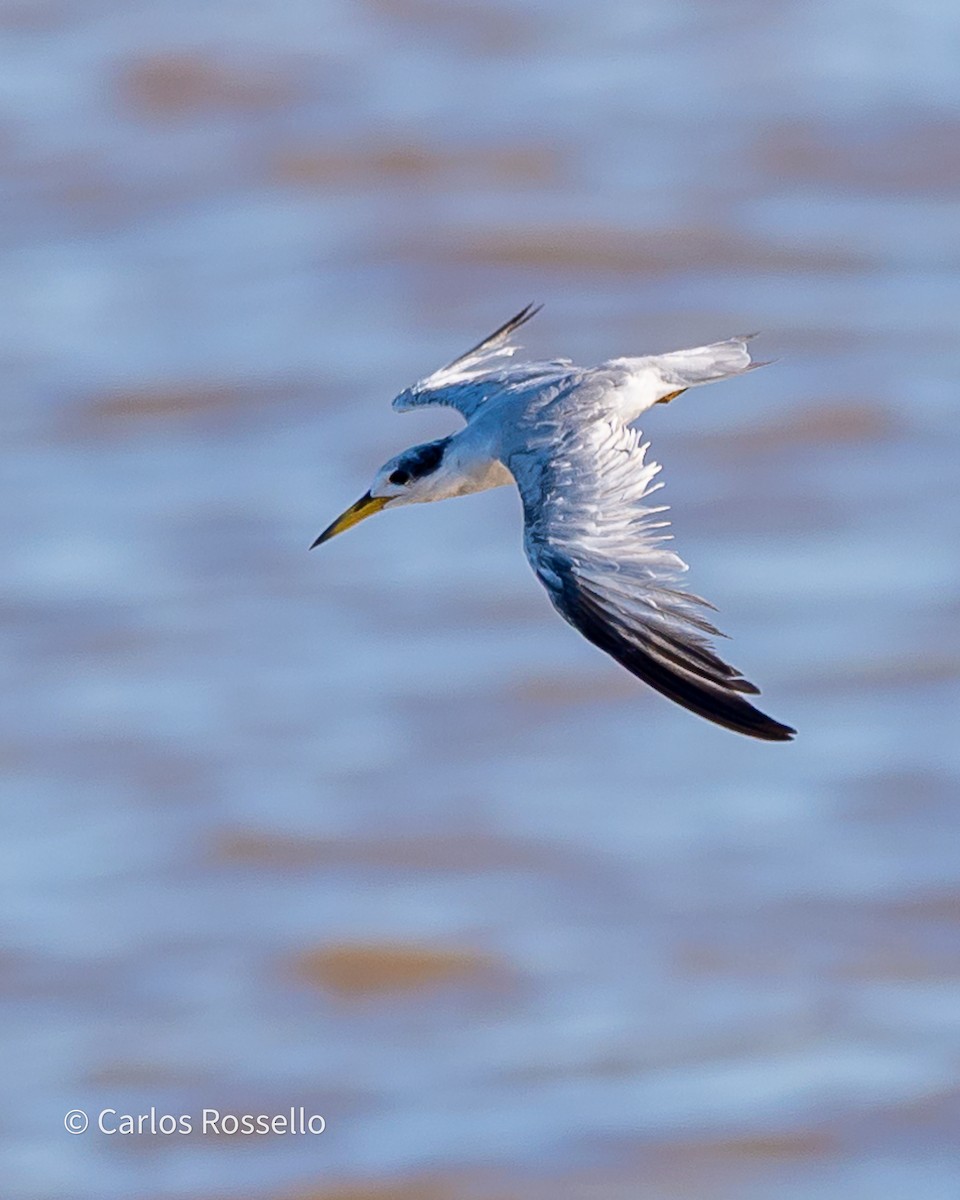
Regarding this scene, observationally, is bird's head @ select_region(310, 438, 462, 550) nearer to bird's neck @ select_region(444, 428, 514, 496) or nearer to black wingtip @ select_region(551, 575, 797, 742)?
bird's neck @ select_region(444, 428, 514, 496)

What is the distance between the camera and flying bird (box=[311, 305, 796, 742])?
15.6 feet

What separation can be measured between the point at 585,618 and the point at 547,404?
0.98 meters

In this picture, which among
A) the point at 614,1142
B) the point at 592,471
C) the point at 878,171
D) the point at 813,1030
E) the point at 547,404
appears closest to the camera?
the point at 592,471

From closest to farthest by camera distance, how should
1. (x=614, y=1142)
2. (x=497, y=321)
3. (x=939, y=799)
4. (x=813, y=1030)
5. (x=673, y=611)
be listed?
1. (x=673, y=611)
2. (x=614, y=1142)
3. (x=813, y=1030)
4. (x=939, y=799)
5. (x=497, y=321)

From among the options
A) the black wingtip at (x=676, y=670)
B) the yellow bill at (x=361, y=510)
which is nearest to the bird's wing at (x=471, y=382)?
the yellow bill at (x=361, y=510)

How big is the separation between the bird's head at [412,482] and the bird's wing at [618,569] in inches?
18.0

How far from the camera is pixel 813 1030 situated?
13.0 meters

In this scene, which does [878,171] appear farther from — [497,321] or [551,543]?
[551,543]

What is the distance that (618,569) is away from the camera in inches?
197

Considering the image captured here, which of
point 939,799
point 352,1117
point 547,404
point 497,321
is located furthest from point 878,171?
point 547,404

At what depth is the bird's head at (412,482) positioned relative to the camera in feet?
19.9

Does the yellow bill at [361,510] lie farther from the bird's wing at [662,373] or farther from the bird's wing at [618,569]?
the bird's wing at [618,569]

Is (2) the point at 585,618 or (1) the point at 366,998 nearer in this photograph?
(2) the point at 585,618

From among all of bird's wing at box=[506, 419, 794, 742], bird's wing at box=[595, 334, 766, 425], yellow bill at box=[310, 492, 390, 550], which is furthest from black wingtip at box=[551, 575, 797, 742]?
yellow bill at box=[310, 492, 390, 550]
